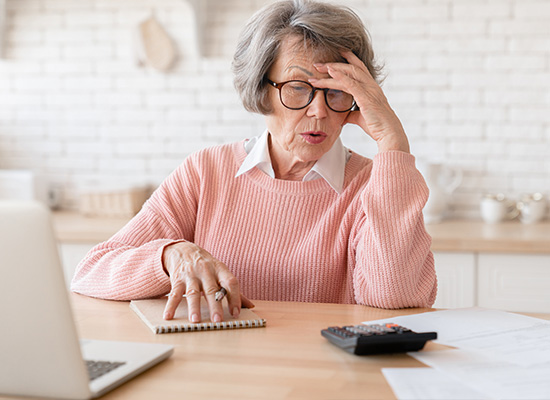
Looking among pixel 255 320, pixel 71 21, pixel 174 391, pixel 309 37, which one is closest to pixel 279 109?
pixel 309 37

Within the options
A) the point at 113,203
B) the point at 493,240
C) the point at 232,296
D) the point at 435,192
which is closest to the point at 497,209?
the point at 435,192

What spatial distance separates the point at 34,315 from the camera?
2.58 feet

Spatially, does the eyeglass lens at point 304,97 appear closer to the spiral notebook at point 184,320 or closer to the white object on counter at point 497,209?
the spiral notebook at point 184,320

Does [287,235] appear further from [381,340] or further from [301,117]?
[381,340]

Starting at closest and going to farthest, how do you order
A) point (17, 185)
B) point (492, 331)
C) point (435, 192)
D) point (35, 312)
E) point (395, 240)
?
point (35, 312) < point (492, 331) < point (395, 240) < point (435, 192) < point (17, 185)

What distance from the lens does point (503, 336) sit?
115 cm

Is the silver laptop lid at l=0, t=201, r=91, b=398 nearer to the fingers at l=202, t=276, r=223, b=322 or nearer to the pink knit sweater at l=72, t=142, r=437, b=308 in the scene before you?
the fingers at l=202, t=276, r=223, b=322

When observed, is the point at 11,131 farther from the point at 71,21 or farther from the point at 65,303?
the point at 65,303

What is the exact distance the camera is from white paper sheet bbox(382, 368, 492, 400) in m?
0.87

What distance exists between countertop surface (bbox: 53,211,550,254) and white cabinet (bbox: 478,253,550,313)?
0.14ft

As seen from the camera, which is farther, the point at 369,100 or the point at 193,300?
the point at 369,100

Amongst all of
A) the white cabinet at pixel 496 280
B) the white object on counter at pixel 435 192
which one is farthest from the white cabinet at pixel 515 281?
the white object on counter at pixel 435 192

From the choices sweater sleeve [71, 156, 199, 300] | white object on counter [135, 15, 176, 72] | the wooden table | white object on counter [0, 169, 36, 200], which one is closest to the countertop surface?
white object on counter [0, 169, 36, 200]

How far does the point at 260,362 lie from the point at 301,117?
772 millimetres
